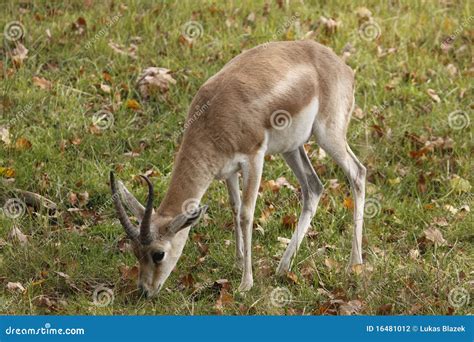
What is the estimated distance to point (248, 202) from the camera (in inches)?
303

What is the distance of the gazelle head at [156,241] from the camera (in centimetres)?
714

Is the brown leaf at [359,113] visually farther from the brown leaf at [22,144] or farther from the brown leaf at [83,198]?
the brown leaf at [22,144]

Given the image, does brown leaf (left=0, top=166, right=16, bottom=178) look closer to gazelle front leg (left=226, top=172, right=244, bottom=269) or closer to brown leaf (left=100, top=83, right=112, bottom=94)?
brown leaf (left=100, top=83, right=112, bottom=94)

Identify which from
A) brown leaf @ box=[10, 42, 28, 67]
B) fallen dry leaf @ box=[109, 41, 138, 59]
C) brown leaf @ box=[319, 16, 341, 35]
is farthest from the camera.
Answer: brown leaf @ box=[319, 16, 341, 35]

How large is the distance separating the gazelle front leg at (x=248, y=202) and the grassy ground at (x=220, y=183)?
169mm

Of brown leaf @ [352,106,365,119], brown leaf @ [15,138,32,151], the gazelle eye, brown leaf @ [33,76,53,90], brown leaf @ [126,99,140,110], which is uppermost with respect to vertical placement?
the gazelle eye

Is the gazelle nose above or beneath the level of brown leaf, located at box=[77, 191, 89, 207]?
above

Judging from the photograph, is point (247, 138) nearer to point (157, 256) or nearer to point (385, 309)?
point (157, 256)

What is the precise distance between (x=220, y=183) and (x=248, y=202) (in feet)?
6.01

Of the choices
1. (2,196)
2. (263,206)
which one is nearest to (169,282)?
(263,206)

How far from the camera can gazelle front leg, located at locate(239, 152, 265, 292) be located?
25.0 ft

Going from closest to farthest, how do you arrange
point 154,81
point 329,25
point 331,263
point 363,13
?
point 331,263 < point 154,81 < point 329,25 < point 363,13

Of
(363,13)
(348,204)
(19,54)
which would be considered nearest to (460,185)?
(348,204)

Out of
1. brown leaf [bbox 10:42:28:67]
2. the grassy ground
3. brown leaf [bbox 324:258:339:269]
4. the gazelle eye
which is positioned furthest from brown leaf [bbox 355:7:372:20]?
the gazelle eye
